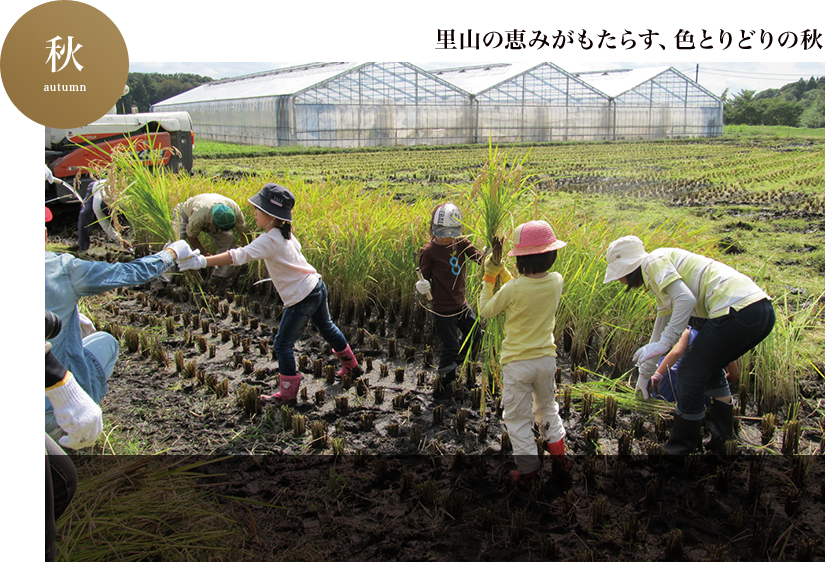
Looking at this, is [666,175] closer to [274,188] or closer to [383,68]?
[274,188]

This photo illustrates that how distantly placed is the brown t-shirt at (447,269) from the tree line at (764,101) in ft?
6.96

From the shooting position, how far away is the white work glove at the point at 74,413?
1.64 m

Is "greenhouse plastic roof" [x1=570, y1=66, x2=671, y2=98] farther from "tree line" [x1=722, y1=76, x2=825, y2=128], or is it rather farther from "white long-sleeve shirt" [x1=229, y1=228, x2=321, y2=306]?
"white long-sleeve shirt" [x1=229, y1=228, x2=321, y2=306]

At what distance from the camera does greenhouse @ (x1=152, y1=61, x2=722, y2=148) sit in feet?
34.7

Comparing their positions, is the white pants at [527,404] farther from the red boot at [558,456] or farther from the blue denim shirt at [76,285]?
the blue denim shirt at [76,285]

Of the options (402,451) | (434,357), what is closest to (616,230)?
(434,357)

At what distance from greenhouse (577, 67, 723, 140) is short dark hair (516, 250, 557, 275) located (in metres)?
6.90

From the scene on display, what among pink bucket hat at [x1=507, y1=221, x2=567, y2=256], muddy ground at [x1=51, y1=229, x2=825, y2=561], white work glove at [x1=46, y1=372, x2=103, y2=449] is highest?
pink bucket hat at [x1=507, y1=221, x2=567, y2=256]

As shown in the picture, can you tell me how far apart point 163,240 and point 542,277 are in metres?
4.24

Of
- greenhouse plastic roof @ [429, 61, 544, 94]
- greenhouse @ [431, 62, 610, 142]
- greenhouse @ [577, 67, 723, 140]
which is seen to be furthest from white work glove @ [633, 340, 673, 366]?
greenhouse plastic roof @ [429, 61, 544, 94]

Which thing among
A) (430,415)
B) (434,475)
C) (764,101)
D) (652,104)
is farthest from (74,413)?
(652,104)

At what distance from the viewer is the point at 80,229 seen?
231 inches

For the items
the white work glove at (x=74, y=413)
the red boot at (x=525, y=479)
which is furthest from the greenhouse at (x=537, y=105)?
the white work glove at (x=74, y=413)

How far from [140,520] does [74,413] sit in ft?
1.65
